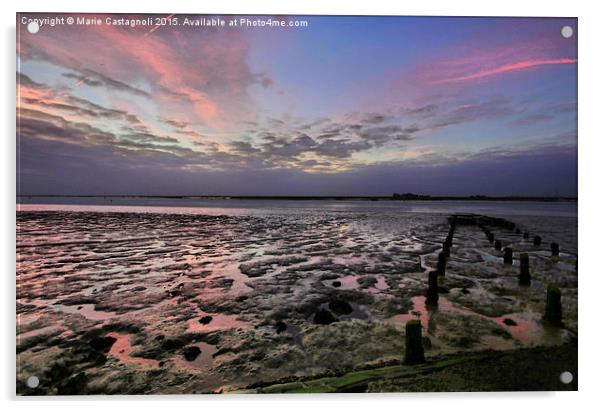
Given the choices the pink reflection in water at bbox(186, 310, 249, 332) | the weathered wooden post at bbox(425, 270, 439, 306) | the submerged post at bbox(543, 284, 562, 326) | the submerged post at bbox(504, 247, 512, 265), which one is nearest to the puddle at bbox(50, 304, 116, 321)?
the pink reflection in water at bbox(186, 310, 249, 332)

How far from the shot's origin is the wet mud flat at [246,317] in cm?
434

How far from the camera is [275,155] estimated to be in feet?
25.6

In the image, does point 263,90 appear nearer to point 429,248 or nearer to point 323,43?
point 323,43

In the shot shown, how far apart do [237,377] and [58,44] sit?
6.03m

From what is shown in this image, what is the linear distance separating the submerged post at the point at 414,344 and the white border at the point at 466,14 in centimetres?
148

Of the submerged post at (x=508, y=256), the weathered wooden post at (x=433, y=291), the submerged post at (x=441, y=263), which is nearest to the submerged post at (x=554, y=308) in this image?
the weathered wooden post at (x=433, y=291)

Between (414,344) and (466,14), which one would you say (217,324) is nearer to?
(414,344)

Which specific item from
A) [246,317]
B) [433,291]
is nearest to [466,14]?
[433,291]

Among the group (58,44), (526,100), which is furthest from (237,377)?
(526,100)

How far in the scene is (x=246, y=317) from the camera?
5.67 meters

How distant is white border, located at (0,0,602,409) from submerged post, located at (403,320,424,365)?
1.48 m

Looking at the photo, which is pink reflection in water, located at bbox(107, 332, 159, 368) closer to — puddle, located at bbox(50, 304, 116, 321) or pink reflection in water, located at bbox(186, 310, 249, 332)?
puddle, located at bbox(50, 304, 116, 321)

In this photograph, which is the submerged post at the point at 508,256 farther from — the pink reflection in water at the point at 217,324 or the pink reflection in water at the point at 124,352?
the pink reflection in water at the point at 124,352

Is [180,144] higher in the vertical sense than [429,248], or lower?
higher
